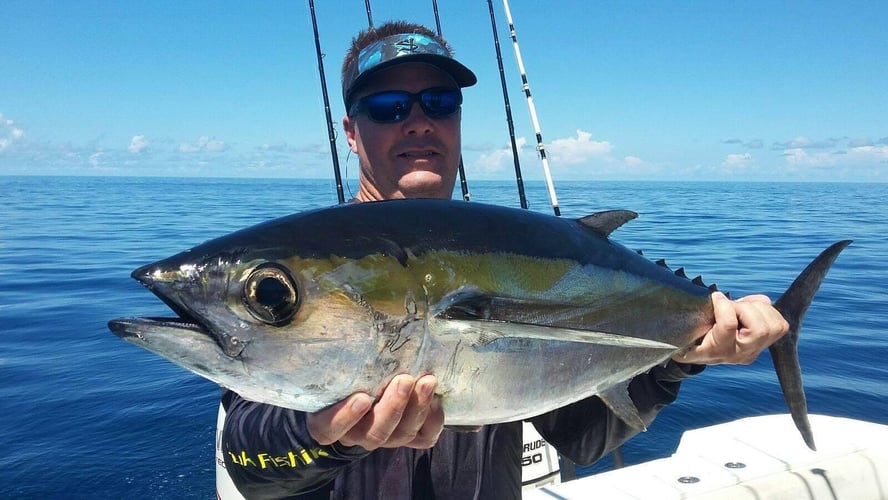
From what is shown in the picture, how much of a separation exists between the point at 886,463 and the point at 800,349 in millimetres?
5294

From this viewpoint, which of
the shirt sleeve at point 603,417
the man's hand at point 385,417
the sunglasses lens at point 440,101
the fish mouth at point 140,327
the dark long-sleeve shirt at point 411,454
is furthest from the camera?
the sunglasses lens at point 440,101

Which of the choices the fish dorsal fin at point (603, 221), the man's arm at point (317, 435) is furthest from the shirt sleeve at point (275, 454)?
the fish dorsal fin at point (603, 221)

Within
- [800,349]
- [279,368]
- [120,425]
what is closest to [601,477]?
[279,368]

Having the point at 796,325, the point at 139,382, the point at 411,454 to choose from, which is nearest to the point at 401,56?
the point at 411,454

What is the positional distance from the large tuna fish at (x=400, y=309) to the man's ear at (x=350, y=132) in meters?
1.44

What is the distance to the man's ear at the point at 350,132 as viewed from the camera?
3205 millimetres

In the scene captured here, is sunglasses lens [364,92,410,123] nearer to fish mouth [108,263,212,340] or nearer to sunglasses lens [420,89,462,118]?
sunglasses lens [420,89,462,118]

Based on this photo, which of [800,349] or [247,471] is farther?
[800,349]

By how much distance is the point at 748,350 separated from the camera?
2.47 m

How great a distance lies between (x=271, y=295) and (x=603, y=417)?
5.85 feet

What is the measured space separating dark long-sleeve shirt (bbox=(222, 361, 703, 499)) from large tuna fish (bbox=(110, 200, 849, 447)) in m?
0.36

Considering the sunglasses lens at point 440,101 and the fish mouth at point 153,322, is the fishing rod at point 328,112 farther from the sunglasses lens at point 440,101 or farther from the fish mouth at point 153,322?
the fish mouth at point 153,322

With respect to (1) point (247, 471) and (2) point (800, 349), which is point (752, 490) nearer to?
(1) point (247, 471)

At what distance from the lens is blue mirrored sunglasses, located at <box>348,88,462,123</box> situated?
291 cm
